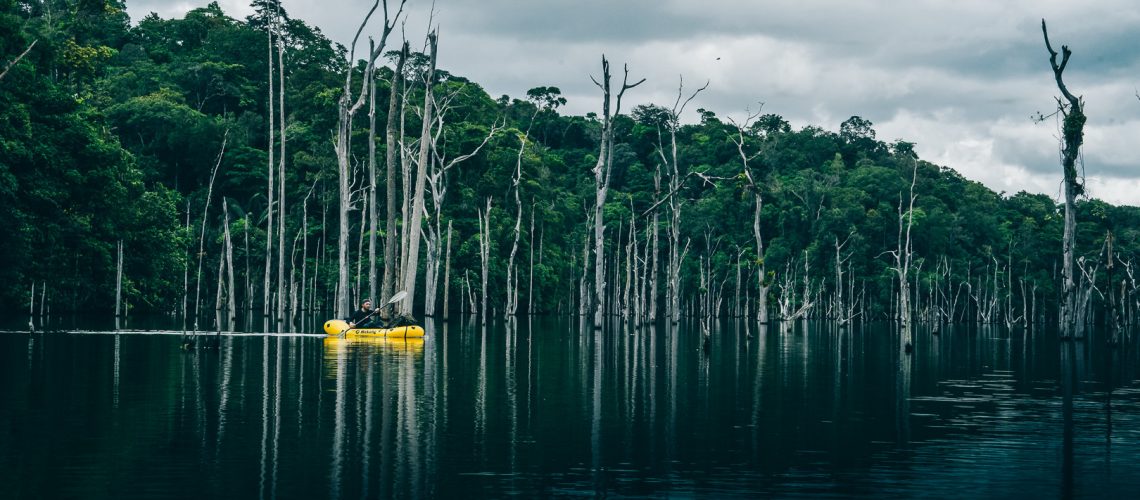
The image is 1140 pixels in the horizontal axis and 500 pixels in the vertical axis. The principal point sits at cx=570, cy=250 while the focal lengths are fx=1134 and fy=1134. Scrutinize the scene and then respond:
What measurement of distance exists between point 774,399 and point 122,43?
95.0 metres

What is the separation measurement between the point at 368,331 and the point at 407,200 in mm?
16895

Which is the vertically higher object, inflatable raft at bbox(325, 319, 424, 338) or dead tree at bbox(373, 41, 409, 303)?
dead tree at bbox(373, 41, 409, 303)

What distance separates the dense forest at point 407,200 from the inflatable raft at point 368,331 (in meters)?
8.96

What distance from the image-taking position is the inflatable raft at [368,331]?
39.1 meters

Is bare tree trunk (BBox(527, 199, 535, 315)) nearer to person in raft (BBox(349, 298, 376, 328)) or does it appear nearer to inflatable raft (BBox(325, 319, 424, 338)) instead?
person in raft (BBox(349, 298, 376, 328))

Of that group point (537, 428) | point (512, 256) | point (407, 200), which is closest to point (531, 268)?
point (512, 256)

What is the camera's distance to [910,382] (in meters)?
27.4

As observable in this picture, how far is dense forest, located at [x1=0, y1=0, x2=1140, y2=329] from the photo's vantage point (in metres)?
52.4

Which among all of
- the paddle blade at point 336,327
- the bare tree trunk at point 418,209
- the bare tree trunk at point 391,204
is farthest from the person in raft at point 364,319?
the bare tree trunk at point 418,209

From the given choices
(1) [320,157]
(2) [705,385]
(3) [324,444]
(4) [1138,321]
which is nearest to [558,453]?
(3) [324,444]

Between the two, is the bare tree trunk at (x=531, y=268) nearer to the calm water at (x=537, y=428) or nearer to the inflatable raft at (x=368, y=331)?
the inflatable raft at (x=368, y=331)

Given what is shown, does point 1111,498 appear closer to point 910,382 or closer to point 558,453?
point 558,453

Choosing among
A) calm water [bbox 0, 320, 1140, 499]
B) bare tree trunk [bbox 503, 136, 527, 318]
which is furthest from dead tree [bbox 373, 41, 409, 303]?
bare tree trunk [bbox 503, 136, 527, 318]

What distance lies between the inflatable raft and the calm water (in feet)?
22.7
